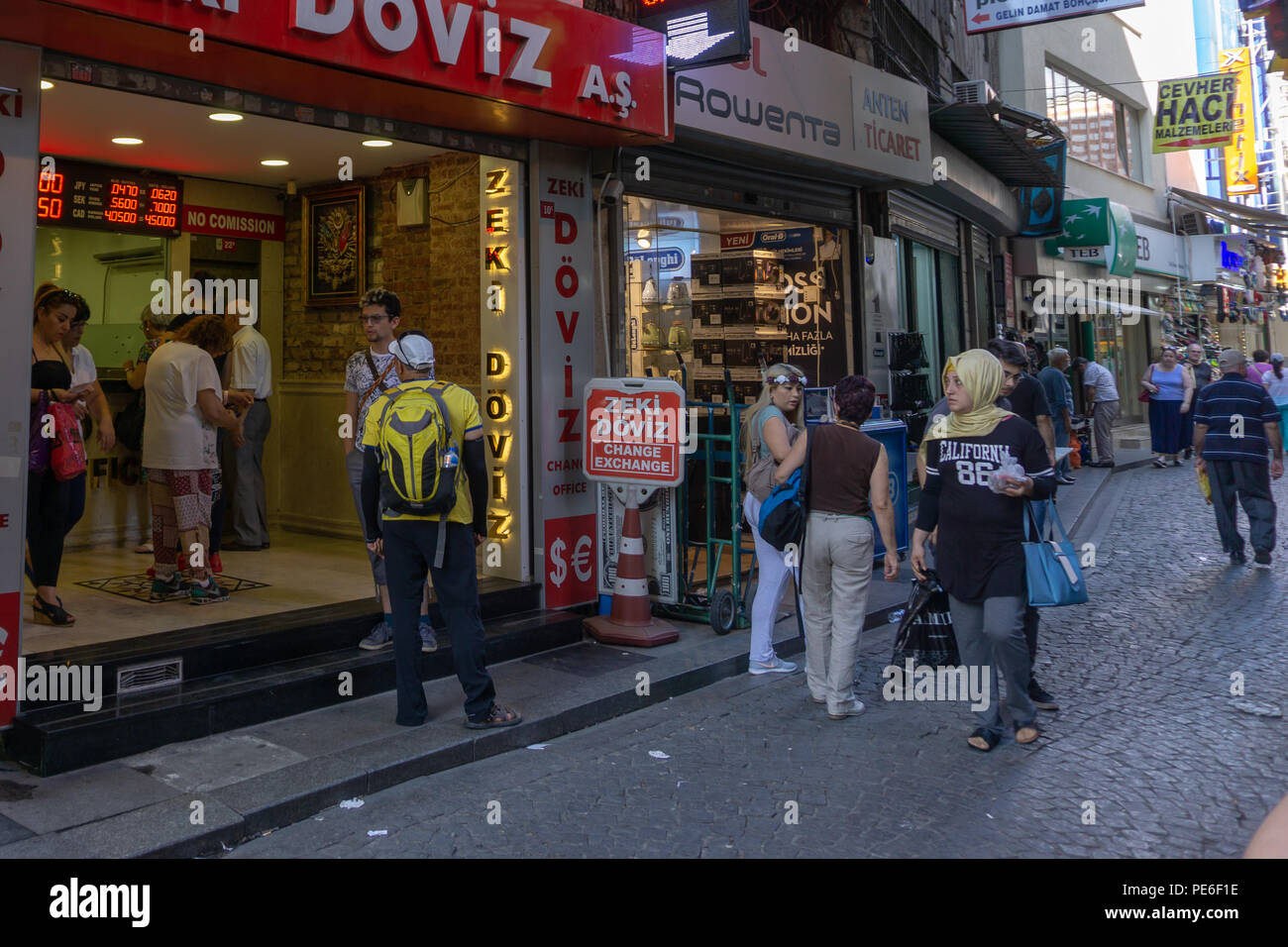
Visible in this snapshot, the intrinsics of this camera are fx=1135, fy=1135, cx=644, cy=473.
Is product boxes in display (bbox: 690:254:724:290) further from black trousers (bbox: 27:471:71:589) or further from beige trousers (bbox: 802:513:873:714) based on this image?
black trousers (bbox: 27:471:71:589)

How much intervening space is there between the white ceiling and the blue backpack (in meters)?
3.55

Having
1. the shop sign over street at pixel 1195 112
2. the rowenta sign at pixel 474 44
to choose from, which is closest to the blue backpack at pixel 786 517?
the rowenta sign at pixel 474 44

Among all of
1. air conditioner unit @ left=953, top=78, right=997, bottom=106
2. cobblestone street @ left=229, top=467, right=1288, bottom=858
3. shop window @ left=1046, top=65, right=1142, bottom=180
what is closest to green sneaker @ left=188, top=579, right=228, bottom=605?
cobblestone street @ left=229, top=467, right=1288, bottom=858

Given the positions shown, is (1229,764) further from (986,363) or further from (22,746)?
(22,746)

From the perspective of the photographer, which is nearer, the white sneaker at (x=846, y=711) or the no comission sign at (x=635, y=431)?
the white sneaker at (x=846, y=711)

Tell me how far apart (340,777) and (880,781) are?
7.83 ft

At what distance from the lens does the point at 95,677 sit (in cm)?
550

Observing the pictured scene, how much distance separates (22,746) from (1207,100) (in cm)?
2492

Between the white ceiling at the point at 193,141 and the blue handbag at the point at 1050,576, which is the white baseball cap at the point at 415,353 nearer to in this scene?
the white ceiling at the point at 193,141

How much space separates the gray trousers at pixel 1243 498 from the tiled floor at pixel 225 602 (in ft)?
24.4

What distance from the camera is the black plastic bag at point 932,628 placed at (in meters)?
5.70

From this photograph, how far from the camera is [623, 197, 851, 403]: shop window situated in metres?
10.1

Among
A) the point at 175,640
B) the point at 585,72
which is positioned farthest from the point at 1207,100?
the point at 175,640

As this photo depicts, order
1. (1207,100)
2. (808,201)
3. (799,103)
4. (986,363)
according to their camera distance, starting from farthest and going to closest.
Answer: (1207,100) → (808,201) → (799,103) → (986,363)
